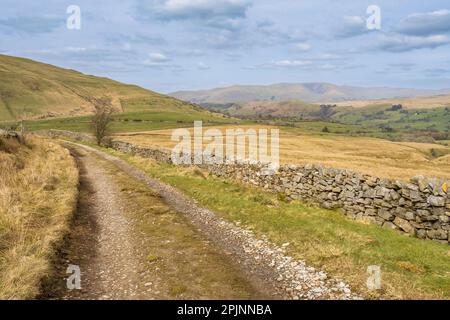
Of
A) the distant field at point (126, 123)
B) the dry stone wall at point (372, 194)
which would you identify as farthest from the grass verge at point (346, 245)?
the distant field at point (126, 123)

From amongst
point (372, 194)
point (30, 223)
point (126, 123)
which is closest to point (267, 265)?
point (30, 223)

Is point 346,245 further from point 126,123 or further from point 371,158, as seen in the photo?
point 126,123

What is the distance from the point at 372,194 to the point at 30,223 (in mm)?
14870

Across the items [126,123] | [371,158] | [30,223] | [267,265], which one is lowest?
[371,158]

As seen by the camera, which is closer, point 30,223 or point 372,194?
point 30,223

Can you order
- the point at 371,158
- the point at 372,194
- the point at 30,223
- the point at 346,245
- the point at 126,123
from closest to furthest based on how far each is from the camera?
the point at 346,245
the point at 30,223
the point at 372,194
the point at 371,158
the point at 126,123

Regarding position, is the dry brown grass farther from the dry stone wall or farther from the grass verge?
the dry stone wall

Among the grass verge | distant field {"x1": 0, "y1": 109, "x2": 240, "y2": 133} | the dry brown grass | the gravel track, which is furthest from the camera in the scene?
distant field {"x1": 0, "y1": 109, "x2": 240, "y2": 133}

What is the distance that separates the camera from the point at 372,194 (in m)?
18.2

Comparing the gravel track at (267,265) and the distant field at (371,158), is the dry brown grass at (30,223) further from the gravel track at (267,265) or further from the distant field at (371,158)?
the distant field at (371,158)

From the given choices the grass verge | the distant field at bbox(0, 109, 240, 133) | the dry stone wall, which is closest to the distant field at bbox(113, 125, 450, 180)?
→ the dry stone wall

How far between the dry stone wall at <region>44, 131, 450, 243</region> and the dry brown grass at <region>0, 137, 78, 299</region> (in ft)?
40.6

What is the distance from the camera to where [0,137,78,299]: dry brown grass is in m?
9.06
